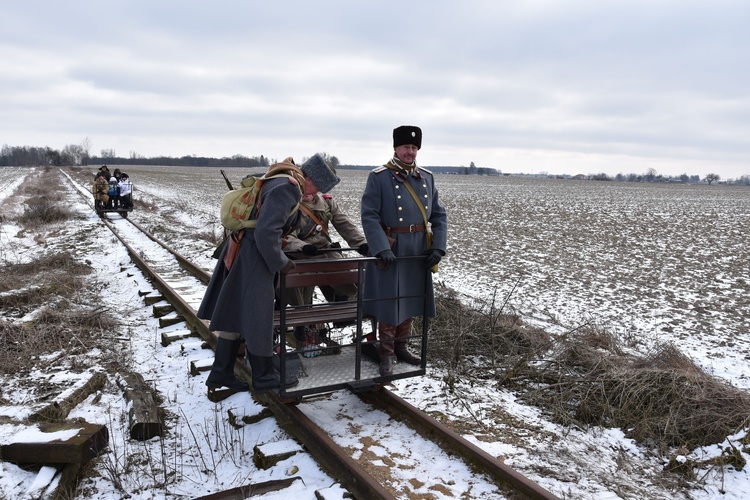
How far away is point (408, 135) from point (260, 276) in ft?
5.35

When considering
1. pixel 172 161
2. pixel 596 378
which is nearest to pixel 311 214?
pixel 596 378

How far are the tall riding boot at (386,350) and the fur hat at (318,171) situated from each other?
4.24 feet

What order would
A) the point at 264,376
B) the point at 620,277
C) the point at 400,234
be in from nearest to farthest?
the point at 264,376
the point at 400,234
the point at 620,277

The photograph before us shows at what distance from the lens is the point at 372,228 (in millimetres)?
4168

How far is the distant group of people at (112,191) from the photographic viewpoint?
18.1m

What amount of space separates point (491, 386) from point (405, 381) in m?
0.80

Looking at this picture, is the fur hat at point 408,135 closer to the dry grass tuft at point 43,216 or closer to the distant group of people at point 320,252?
the distant group of people at point 320,252

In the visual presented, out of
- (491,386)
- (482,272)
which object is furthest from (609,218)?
(491,386)

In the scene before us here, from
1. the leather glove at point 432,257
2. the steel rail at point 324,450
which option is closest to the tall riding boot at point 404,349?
the leather glove at point 432,257

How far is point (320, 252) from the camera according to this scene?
418 cm

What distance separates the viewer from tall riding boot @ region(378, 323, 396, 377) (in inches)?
166

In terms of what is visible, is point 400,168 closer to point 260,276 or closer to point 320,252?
point 320,252

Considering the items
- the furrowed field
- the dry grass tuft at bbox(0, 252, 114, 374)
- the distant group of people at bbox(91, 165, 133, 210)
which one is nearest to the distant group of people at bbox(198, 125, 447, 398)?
the furrowed field

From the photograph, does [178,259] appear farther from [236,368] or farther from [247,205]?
[247,205]
